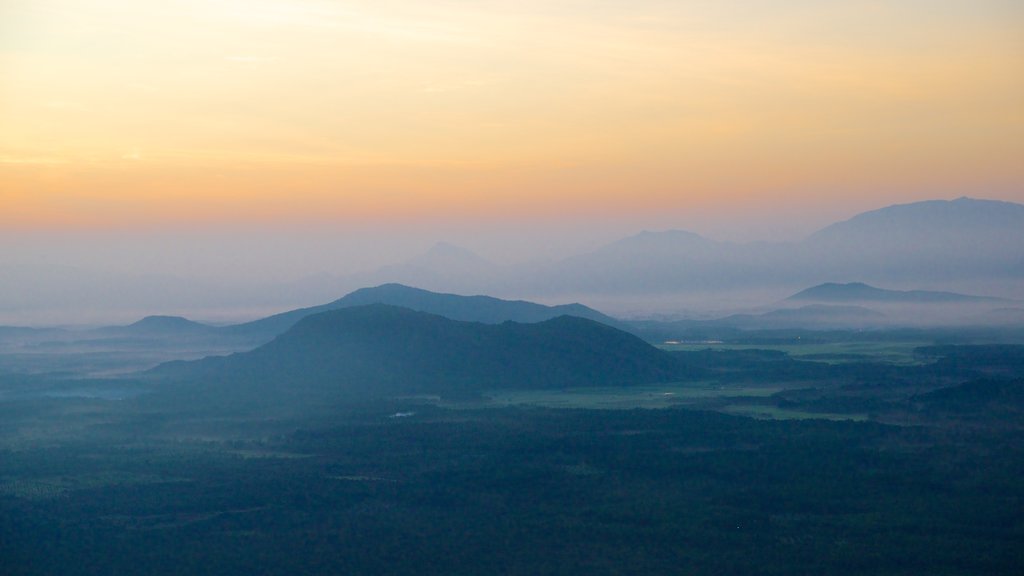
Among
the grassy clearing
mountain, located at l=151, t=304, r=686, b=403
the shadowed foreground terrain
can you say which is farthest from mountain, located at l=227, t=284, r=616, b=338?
the shadowed foreground terrain

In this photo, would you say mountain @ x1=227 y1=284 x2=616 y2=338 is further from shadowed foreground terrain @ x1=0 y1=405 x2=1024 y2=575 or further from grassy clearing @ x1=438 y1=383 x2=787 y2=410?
shadowed foreground terrain @ x1=0 y1=405 x2=1024 y2=575

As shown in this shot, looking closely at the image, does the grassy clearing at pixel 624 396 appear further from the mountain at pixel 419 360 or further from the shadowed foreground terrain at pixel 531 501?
the shadowed foreground terrain at pixel 531 501

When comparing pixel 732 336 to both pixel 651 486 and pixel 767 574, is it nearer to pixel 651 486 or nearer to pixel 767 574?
pixel 651 486

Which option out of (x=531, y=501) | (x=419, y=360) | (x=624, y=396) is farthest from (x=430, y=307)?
(x=531, y=501)

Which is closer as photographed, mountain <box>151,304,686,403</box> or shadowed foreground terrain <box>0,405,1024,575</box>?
shadowed foreground terrain <box>0,405,1024,575</box>

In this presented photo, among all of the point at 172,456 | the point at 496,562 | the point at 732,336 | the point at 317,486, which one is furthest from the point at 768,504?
the point at 732,336

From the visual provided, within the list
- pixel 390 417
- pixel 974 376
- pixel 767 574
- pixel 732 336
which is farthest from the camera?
pixel 732 336
